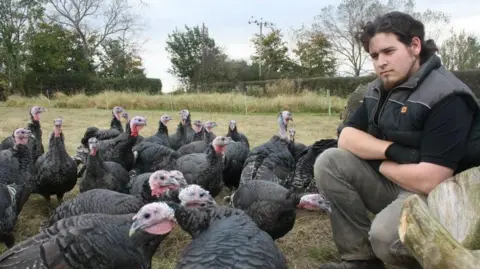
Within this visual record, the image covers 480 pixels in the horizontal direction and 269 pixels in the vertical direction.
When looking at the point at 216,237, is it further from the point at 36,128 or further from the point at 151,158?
the point at 36,128

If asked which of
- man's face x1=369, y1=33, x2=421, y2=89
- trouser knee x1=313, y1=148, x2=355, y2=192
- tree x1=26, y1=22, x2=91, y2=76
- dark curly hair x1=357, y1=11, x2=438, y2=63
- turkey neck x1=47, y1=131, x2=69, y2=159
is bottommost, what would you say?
turkey neck x1=47, y1=131, x2=69, y2=159

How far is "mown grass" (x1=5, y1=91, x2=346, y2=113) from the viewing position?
16.8 m

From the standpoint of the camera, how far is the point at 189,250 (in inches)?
88.9

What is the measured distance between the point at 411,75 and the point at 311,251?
5.51ft

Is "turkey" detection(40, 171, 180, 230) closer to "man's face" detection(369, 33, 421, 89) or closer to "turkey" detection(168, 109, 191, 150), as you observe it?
"man's face" detection(369, 33, 421, 89)

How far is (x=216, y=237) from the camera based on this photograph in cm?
221

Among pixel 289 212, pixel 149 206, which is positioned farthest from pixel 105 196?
pixel 289 212

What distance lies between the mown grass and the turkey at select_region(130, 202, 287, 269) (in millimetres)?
14039

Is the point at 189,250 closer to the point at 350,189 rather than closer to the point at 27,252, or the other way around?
the point at 27,252

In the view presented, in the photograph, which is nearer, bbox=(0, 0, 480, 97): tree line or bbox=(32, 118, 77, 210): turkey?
bbox=(32, 118, 77, 210): turkey

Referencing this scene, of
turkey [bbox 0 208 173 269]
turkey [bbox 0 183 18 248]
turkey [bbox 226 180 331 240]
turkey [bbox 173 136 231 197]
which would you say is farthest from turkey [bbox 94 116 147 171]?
turkey [bbox 0 208 173 269]

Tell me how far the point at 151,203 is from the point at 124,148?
9.72ft

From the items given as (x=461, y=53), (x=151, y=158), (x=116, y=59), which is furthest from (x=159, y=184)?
(x=116, y=59)

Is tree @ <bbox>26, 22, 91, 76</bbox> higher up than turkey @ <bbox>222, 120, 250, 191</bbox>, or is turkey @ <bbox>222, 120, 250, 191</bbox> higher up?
tree @ <bbox>26, 22, 91, 76</bbox>
